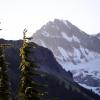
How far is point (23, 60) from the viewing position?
2650 centimetres

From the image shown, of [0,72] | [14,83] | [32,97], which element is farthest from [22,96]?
[14,83]

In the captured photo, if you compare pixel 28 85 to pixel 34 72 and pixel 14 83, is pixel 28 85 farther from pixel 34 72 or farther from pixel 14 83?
pixel 14 83

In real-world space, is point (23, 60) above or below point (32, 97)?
above

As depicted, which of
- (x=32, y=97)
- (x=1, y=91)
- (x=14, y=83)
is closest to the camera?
(x=32, y=97)

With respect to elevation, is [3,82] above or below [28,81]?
below

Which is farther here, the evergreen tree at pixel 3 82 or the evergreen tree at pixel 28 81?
the evergreen tree at pixel 3 82

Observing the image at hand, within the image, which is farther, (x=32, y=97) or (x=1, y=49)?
(x=1, y=49)

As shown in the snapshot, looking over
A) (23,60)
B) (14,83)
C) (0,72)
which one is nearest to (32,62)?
(23,60)

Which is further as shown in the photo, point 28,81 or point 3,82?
point 3,82

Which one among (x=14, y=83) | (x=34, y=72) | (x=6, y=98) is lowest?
(x=14, y=83)

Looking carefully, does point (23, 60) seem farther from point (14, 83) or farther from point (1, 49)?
point (14, 83)

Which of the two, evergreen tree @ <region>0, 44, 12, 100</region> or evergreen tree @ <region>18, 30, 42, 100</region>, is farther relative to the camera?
evergreen tree @ <region>0, 44, 12, 100</region>

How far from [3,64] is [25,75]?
3085 millimetres

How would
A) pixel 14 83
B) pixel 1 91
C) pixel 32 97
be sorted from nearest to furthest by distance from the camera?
pixel 32 97
pixel 1 91
pixel 14 83
